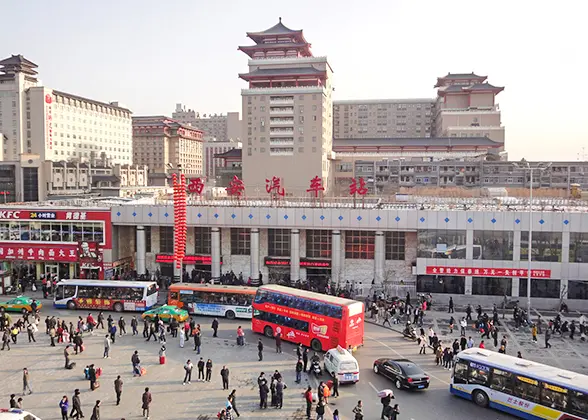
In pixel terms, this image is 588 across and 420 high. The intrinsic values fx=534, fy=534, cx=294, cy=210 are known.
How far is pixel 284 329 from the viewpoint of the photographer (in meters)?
29.3

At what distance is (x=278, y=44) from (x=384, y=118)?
59765 millimetres

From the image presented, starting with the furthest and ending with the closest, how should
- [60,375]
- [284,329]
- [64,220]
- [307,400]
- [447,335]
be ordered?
[64,220], [447,335], [284,329], [60,375], [307,400]

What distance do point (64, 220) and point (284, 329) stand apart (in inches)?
944

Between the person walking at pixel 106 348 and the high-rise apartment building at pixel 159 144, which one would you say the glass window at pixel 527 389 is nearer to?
the person walking at pixel 106 348

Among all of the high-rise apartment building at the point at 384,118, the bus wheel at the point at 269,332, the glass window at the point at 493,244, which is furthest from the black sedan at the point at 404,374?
the high-rise apartment building at the point at 384,118

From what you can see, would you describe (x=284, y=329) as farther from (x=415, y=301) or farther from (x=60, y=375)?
(x=415, y=301)

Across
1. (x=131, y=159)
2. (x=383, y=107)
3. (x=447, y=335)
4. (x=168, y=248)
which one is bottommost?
(x=447, y=335)

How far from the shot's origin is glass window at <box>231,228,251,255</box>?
44812mm

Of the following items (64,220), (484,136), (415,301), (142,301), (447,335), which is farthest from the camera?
(484,136)

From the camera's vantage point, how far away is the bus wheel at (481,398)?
2116cm

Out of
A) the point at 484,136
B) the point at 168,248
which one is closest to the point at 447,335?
the point at 168,248

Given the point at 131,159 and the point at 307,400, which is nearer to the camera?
the point at 307,400

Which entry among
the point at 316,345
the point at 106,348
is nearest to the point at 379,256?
the point at 316,345

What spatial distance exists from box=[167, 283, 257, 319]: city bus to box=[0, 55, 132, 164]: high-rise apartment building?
299 ft
